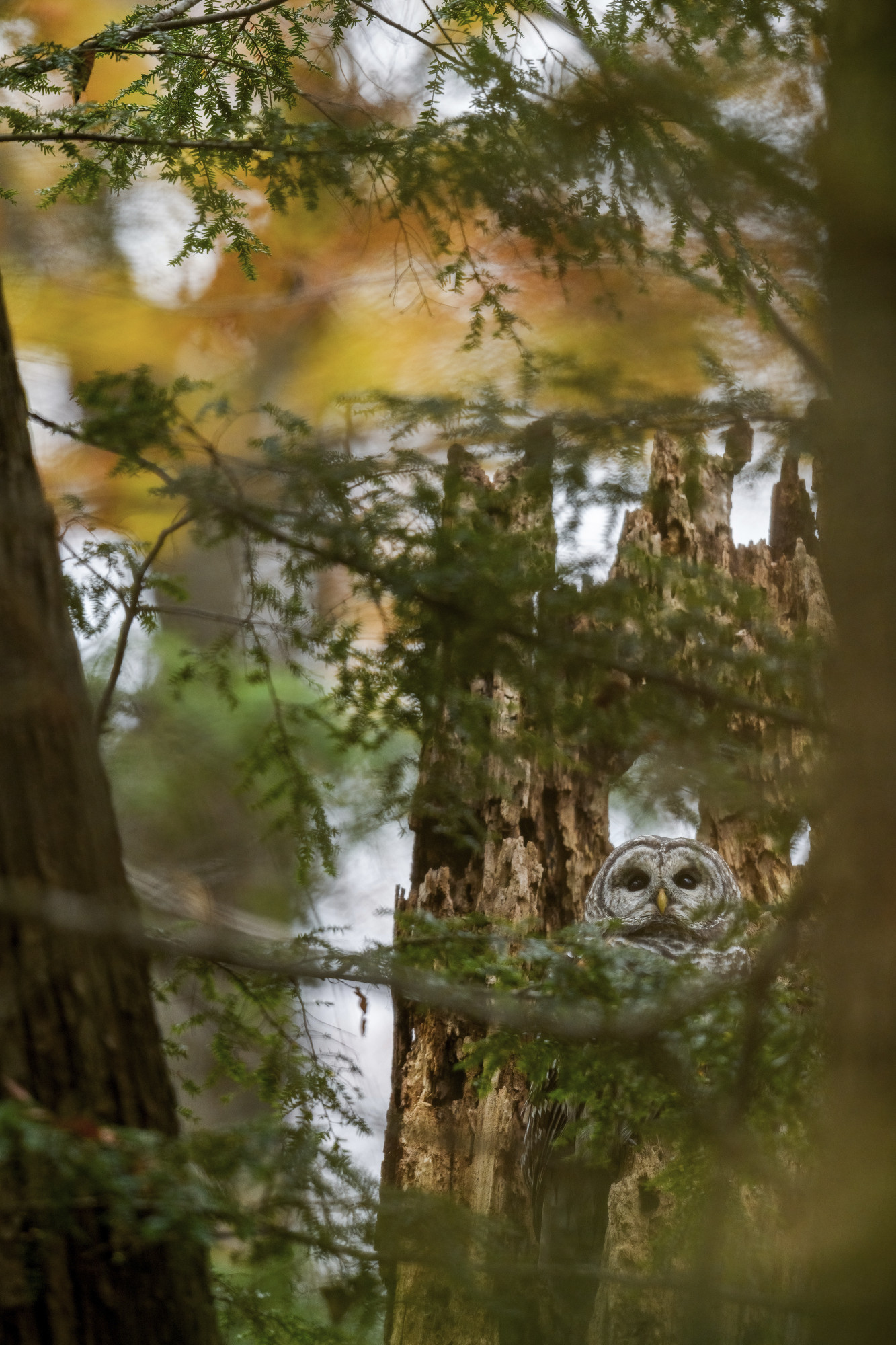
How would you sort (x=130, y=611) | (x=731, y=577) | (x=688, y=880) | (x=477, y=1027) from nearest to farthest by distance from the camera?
(x=130, y=611) < (x=731, y=577) < (x=477, y=1027) < (x=688, y=880)

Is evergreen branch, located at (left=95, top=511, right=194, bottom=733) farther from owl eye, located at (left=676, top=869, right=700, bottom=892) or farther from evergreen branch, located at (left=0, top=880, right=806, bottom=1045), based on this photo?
owl eye, located at (left=676, top=869, right=700, bottom=892)

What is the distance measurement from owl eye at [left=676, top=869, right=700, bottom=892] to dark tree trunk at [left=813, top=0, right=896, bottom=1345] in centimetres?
193

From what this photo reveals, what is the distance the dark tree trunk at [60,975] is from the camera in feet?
3.46

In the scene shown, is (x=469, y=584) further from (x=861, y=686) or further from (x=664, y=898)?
(x=664, y=898)

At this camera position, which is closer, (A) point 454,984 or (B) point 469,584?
(A) point 454,984

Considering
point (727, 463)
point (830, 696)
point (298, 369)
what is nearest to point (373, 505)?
point (830, 696)

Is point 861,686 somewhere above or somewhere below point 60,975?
above

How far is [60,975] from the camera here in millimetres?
1117

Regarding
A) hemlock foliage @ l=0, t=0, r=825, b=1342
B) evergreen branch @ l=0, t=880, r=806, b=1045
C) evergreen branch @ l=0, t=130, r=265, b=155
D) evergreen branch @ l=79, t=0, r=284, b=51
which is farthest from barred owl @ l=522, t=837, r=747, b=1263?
evergreen branch @ l=79, t=0, r=284, b=51

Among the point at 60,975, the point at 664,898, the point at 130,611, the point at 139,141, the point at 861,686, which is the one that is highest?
the point at 139,141

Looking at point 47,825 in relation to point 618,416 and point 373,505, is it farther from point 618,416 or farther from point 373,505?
point 618,416

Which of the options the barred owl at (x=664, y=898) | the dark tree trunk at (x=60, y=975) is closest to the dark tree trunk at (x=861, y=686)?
the dark tree trunk at (x=60, y=975)

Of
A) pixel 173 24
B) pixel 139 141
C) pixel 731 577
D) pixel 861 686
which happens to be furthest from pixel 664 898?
pixel 173 24

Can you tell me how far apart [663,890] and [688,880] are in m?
0.13
